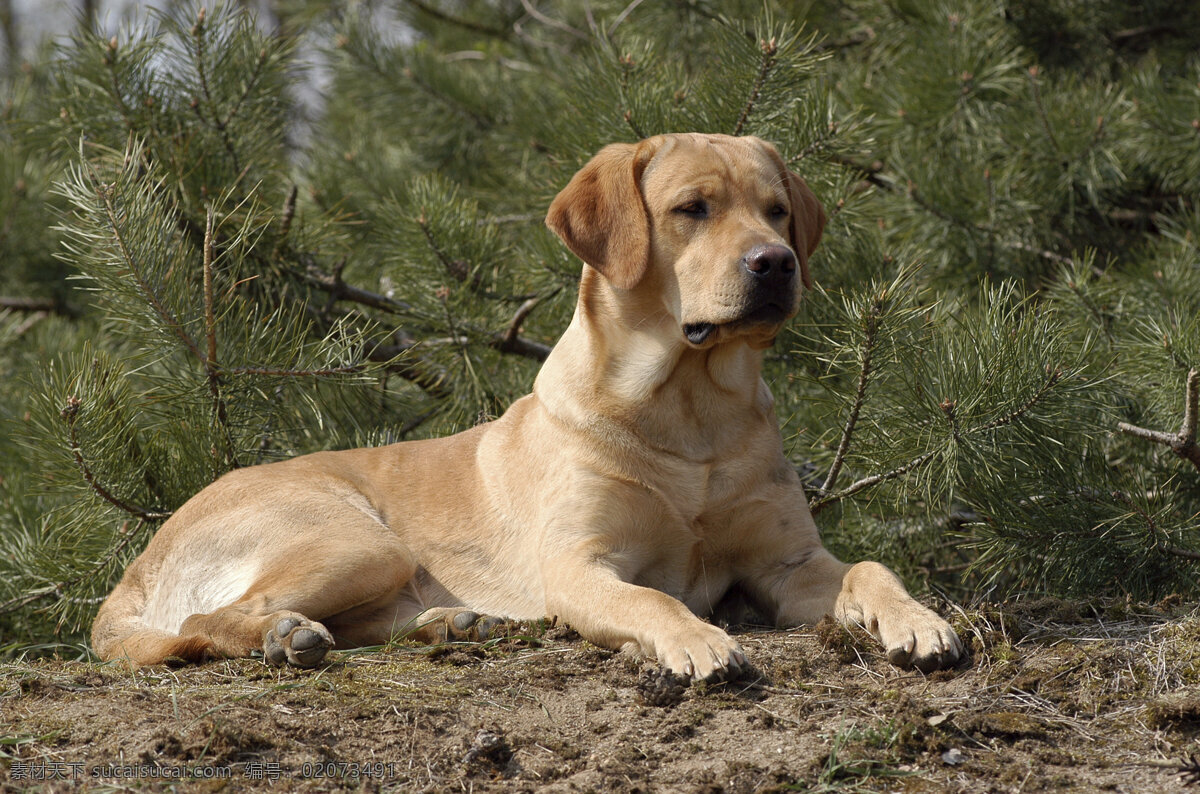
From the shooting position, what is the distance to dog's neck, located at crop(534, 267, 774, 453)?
13.0 feet

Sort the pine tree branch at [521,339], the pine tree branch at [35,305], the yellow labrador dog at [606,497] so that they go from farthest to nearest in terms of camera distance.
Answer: the pine tree branch at [35,305]
the pine tree branch at [521,339]
the yellow labrador dog at [606,497]

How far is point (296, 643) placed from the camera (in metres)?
3.21

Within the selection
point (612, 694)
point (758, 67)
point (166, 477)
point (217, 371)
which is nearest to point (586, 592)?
point (612, 694)

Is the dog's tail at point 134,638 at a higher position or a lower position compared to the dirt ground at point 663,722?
lower

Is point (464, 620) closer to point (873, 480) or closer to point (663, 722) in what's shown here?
point (663, 722)

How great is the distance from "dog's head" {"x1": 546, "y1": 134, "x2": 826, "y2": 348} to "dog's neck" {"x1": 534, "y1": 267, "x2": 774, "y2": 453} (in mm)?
107

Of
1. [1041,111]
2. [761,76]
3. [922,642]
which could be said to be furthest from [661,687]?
[1041,111]

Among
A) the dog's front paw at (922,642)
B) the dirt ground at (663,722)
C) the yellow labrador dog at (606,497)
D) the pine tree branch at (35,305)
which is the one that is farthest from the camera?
the pine tree branch at (35,305)

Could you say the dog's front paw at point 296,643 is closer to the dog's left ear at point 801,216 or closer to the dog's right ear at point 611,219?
the dog's right ear at point 611,219

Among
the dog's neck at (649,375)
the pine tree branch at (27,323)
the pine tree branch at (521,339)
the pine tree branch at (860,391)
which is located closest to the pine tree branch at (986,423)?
the pine tree branch at (860,391)

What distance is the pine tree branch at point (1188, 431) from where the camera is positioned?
139 inches

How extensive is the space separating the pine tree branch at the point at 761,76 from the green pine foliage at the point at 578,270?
0.06 ft

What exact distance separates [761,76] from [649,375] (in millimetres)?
1855

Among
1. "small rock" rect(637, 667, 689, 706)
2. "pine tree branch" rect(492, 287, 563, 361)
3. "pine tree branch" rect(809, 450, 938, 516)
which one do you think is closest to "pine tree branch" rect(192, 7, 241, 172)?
"pine tree branch" rect(492, 287, 563, 361)
